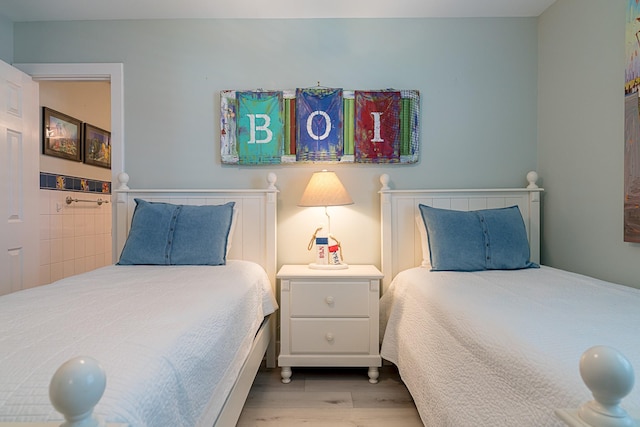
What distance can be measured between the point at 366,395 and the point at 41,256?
2.53 m

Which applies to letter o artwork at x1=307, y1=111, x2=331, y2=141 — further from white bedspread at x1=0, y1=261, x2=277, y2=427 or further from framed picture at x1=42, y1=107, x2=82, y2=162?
framed picture at x1=42, y1=107, x2=82, y2=162

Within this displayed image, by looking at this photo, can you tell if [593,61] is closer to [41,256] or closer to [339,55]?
[339,55]

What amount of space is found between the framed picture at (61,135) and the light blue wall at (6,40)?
1.32ft

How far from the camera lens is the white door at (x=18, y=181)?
2.21 metres

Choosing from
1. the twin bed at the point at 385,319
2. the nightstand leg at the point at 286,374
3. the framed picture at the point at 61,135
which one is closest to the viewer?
the twin bed at the point at 385,319

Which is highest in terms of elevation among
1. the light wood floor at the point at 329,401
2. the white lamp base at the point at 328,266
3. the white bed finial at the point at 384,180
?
the white bed finial at the point at 384,180

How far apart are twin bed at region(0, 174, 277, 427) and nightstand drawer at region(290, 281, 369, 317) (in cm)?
19

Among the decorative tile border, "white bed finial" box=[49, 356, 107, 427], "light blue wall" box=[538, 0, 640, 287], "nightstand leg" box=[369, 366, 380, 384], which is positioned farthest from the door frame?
"light blue wall" box=[538, 0, 640, 287]

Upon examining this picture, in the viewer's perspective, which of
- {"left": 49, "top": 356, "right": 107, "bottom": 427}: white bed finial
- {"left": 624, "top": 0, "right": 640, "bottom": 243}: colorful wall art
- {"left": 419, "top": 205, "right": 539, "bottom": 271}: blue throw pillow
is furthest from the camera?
{"left": 419, "top": 205, "right": 539, "bottom": 271}: blue throw pillow

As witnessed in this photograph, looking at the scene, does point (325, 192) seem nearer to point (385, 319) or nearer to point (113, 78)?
point (385, 319)

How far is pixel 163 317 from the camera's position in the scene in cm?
106

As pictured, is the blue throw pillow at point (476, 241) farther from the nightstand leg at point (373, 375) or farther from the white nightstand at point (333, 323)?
the nightstand leg at point (373, 375)

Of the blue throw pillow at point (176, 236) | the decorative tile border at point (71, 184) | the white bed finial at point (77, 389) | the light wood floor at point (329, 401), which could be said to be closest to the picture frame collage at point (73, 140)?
the decorative tile border at point (71, 184)

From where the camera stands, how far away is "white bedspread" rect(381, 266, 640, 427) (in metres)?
0.83
